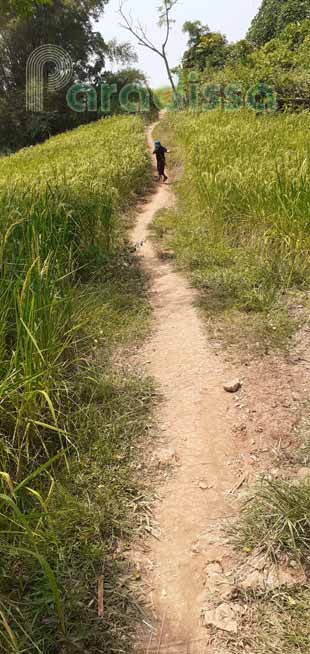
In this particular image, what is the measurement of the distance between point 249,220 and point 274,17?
79.8 feet

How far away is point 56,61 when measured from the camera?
30.2m

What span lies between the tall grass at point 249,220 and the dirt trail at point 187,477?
700 millimetres

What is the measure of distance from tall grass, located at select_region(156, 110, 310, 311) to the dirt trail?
2.30 ft

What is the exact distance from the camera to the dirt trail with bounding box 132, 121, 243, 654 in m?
1.79

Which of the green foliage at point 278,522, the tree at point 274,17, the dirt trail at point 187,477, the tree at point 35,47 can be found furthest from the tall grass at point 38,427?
the tree at point 35,47

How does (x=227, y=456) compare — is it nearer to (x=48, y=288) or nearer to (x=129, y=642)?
(x=129, y=642)

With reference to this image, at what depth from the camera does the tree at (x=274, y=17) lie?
2230cm

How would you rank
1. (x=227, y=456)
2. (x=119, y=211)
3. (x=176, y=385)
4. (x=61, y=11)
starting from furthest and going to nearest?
(x=61, y=11)
(x=119, y=211)
(x=176, y=385)
(x=227, y=456)

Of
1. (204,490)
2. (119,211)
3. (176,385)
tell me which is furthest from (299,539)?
(119,211)

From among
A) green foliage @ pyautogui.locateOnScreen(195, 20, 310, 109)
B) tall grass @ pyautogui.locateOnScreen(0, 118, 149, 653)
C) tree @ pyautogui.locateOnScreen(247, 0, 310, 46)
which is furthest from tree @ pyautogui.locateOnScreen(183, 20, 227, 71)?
tall grass @ pyautogui.locateOnScreen(0, 118, 149, 653)

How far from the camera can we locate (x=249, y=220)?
5.31 metres

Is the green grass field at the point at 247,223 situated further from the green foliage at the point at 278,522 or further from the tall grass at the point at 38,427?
the green foliage at the point at 278,522

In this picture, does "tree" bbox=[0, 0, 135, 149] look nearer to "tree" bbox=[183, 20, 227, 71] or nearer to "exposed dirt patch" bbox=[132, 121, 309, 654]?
"tree" bbox=[183, 20, 227, 71]

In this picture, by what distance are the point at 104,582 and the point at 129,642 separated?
26 cm
